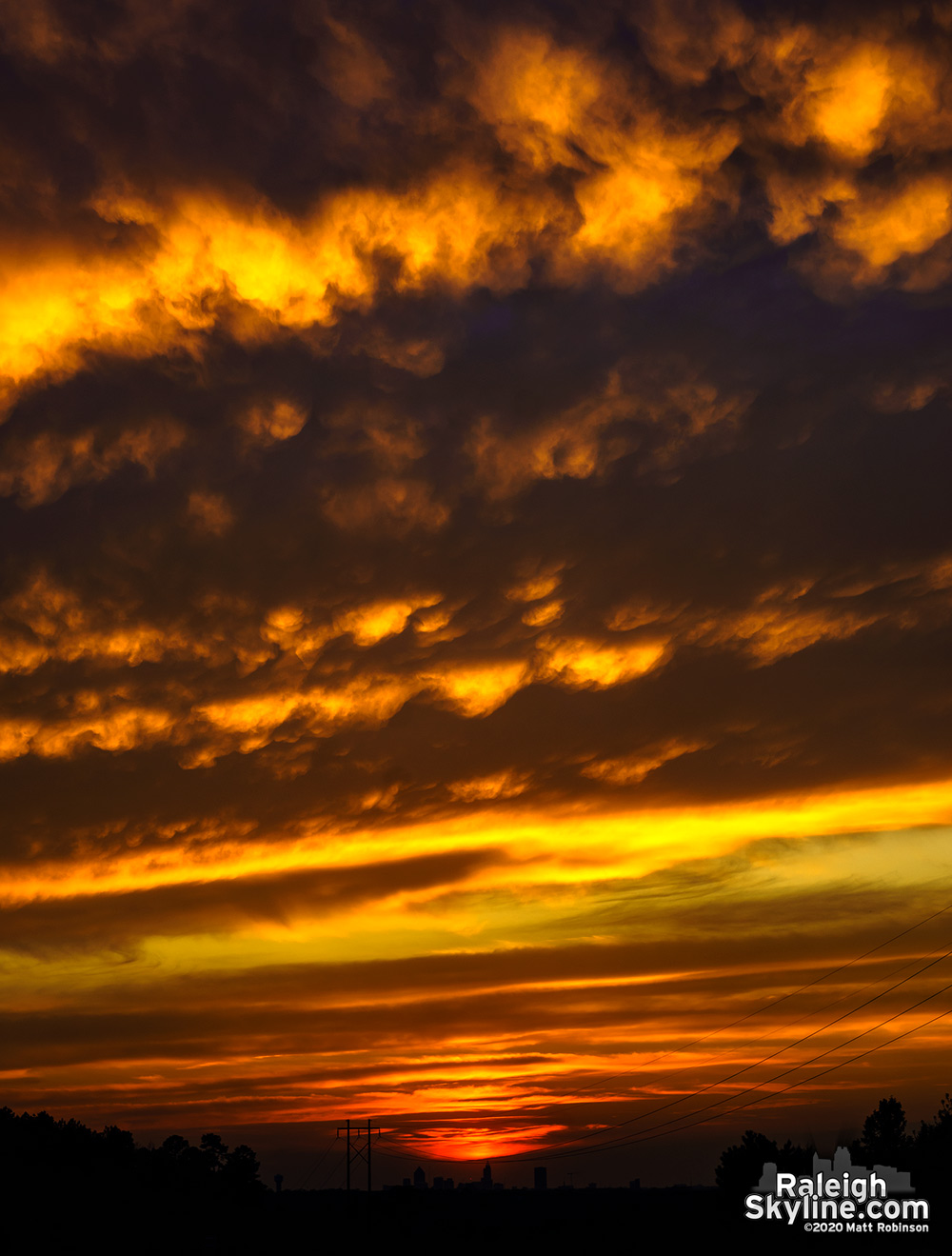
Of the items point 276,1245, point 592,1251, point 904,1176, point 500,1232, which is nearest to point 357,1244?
point 276,1245

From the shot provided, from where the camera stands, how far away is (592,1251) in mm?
156625

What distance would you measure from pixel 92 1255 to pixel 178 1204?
1835 inches

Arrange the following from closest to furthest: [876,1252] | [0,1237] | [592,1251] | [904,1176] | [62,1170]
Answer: [876,1252], [0,1237], [904,1176], [592,1251], [62,1170]

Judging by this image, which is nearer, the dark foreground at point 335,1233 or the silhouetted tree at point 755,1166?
the dark foreground at point 335,1233

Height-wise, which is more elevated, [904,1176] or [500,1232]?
[904,1176]

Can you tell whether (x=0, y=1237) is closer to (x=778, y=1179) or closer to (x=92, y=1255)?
(x=92, y=1255)

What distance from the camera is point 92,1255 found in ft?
449

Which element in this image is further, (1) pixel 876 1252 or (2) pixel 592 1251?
(2) pixel 592 1251

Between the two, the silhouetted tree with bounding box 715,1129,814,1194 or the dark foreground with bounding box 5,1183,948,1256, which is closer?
the dark foreground with bounding box 5,1183,948,1256

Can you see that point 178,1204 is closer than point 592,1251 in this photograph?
No

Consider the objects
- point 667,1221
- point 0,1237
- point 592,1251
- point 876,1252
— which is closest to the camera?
point 876,1252

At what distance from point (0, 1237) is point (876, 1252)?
93590mm

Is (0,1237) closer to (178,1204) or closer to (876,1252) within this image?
(178,1204)

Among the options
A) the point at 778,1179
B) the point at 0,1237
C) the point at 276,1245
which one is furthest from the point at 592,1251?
the point at 0,1237
